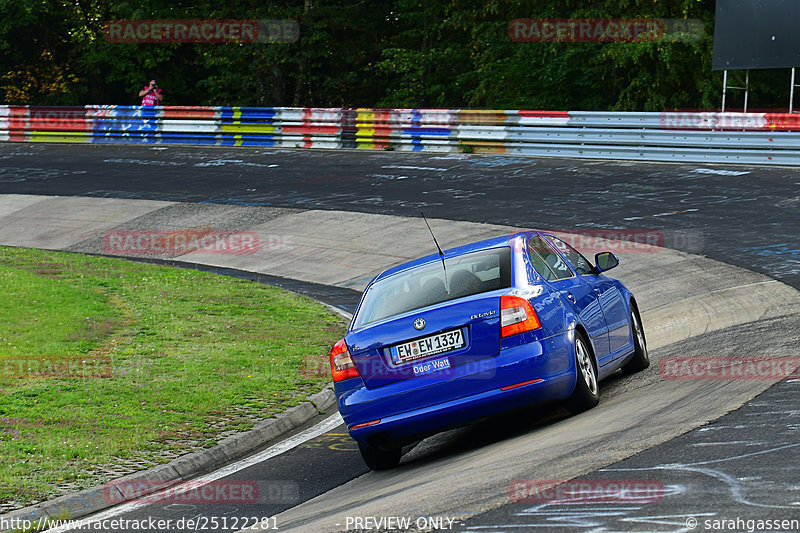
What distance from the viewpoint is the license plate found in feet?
23.9

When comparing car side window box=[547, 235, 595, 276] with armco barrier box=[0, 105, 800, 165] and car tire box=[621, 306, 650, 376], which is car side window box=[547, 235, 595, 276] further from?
armco barrier box=[0, 105, 800, 165]

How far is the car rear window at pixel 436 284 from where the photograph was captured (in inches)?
304

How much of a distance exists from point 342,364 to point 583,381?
1748mm

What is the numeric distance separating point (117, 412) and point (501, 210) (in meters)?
12.2

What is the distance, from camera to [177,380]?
10.6 m

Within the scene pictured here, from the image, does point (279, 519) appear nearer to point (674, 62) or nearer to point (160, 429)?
point (160, 429)

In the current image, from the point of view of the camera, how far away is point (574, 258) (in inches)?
370

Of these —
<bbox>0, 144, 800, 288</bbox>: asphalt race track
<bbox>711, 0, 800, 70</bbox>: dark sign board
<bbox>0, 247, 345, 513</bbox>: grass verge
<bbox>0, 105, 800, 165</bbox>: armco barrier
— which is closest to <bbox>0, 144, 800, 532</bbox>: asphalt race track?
<bbox>0, 144, 800, 288</bbox>: asphalt race track

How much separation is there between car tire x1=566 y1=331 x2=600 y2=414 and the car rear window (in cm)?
75

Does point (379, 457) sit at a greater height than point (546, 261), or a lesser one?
lesser

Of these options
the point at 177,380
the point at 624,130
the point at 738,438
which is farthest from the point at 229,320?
the point at 624,130

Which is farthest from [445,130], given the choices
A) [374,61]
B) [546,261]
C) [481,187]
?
[546,261]

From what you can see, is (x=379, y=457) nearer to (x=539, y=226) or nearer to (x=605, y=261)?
(x=605, y=261)

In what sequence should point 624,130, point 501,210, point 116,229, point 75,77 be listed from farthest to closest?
point 75,77
point 624,130
point 116,229
point 501,210
